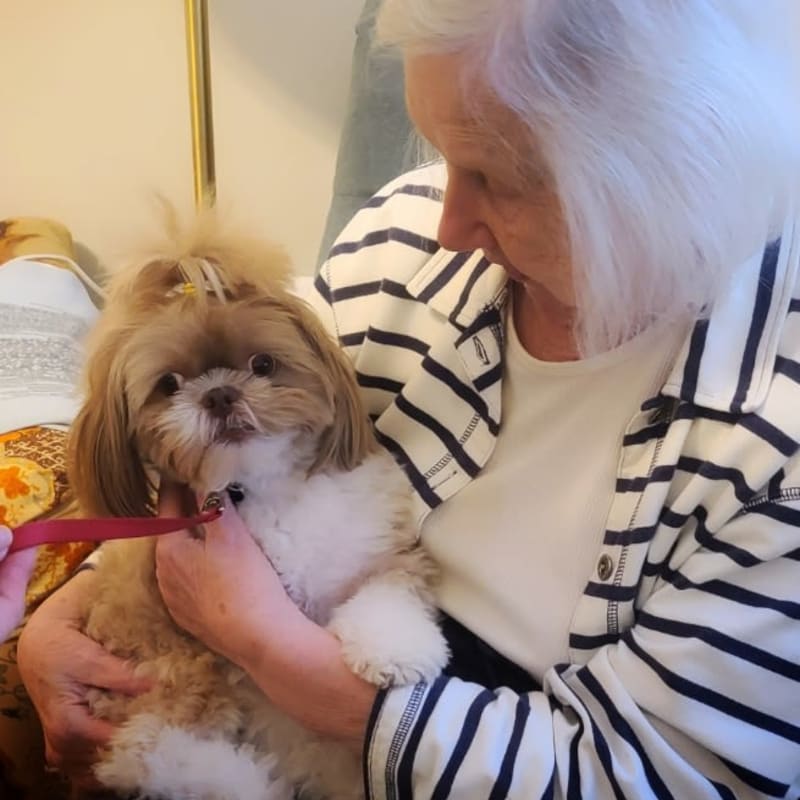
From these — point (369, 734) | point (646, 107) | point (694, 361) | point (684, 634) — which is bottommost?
point (369, 734)

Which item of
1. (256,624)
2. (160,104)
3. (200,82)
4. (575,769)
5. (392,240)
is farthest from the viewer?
(160,104)

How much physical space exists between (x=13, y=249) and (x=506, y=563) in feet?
4.85

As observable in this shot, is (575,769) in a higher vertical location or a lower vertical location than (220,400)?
lower

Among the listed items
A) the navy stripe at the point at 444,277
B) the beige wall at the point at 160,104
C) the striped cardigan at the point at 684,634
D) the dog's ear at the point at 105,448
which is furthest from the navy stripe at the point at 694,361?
the beige wall at the point at 160,104

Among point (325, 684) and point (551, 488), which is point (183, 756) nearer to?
point (325, 684)

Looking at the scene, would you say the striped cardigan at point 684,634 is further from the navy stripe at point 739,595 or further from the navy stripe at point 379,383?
the navy stripe at point 379,383

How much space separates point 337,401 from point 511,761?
15.6 inches

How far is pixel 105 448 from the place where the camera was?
1054 mm

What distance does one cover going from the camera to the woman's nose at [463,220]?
947 mm

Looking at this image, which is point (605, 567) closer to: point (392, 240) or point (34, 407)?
point (392, 240)

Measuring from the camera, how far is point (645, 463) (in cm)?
→ 96

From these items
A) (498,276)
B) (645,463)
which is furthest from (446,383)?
(645,463)

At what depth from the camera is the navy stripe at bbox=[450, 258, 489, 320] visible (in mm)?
1123

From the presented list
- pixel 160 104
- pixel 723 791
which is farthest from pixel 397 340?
pixel 160 104
